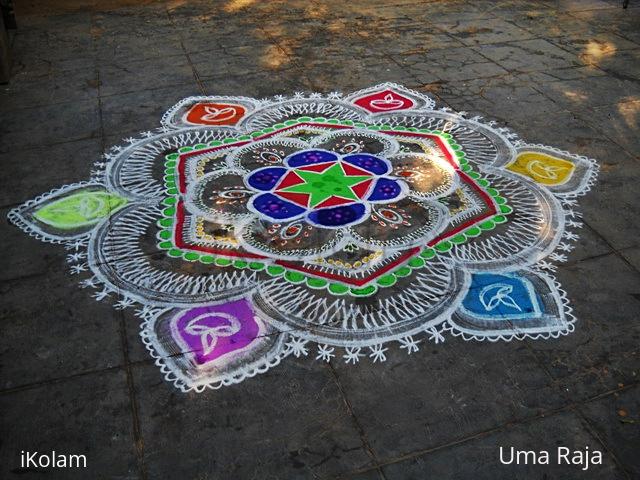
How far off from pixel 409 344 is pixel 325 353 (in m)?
0.45

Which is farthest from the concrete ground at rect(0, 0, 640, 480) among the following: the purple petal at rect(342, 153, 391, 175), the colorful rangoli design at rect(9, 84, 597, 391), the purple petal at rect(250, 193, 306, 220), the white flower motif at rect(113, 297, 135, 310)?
the purple petal at rect(342, 153, 391, 175)

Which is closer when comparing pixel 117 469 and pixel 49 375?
pixel 117 469

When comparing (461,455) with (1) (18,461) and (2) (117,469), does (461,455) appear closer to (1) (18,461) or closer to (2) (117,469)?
(2) (117,469)

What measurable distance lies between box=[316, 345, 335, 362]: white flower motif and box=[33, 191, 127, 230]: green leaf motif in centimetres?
192

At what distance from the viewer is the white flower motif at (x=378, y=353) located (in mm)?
2898

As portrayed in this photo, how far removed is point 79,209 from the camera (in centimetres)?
400

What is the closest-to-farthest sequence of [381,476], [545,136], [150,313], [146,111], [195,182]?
[381,476], [150,313], [195,182], [545,136], [146,111]

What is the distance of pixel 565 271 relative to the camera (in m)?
3.45

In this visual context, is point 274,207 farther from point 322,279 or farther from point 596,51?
point 596,51

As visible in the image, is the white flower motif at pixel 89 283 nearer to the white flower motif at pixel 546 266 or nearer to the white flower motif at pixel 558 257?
the white flower motif at pixel 546 266

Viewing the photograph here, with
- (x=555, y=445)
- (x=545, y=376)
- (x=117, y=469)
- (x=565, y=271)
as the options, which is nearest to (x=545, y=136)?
(x=565, y=271)

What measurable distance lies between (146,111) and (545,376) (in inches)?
165

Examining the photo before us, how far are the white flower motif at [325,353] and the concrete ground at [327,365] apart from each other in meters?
0.08

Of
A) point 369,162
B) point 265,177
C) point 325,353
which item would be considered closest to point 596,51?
point 369,162
